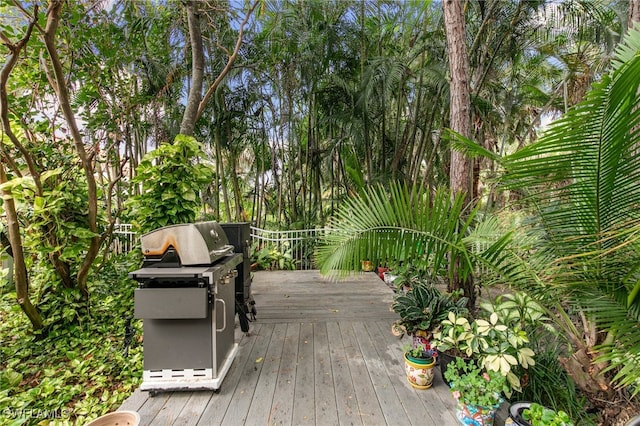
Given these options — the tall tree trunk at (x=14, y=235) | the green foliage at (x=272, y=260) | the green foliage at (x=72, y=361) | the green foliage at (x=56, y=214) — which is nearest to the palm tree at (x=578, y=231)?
the green foliage at (x=72, y=361)

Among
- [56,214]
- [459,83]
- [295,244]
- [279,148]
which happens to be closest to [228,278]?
[56,214]

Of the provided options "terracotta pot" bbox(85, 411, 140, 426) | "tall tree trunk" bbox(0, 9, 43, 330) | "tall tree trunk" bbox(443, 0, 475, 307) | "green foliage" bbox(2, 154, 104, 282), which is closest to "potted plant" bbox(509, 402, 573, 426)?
"tall tree trunk" bbox(443, 0, 475, 307)

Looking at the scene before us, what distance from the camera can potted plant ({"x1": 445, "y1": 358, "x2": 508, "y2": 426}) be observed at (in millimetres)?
1483

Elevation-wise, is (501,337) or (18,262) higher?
(18,262)

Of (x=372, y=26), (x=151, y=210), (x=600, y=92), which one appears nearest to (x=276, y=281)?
(x=151, y=210)

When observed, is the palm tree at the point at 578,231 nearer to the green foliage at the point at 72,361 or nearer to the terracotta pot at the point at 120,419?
the terracotta pot at the point at 120,419

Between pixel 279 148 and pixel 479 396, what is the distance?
580 centimetres

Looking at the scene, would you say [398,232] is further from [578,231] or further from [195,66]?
[195,66]

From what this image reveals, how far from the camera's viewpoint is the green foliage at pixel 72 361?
1997 millimetres

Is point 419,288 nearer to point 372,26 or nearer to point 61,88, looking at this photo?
point 61,88

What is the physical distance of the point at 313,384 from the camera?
76.5 inches

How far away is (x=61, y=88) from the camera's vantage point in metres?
2.29

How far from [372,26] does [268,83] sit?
2245 mm

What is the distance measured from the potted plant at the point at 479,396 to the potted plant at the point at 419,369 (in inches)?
12.0
